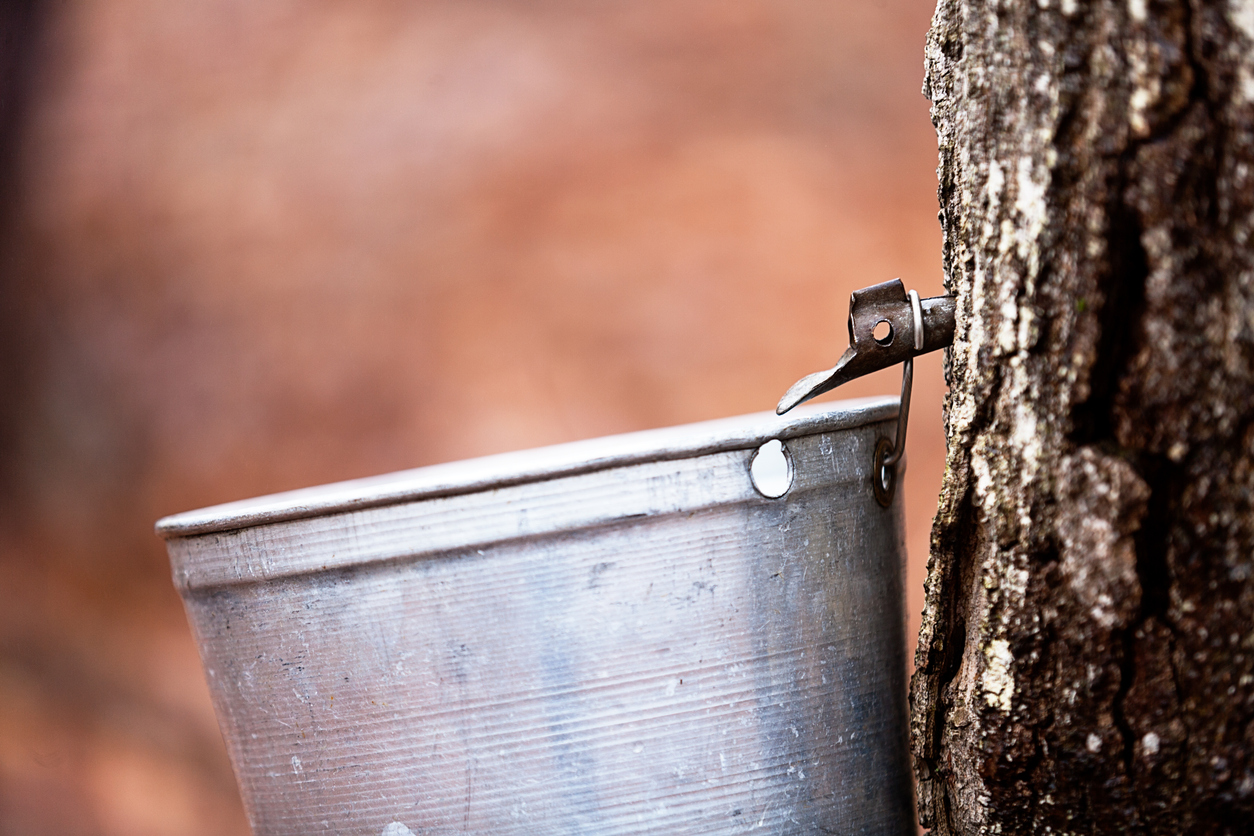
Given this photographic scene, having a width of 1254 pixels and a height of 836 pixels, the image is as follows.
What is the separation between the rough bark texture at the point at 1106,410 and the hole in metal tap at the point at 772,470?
103 millimetres

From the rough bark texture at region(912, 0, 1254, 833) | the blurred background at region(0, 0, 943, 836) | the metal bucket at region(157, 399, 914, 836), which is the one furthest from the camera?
the blurred background at region(0, 0, 943, 836)

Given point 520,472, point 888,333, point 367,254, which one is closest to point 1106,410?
point 888,333

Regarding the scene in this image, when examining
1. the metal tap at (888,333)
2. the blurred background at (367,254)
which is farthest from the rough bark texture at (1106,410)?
the blurred background at (367,254)

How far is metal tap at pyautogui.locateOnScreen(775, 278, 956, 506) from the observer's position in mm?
639

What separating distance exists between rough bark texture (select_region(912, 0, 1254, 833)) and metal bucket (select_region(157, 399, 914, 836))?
0.11 metres

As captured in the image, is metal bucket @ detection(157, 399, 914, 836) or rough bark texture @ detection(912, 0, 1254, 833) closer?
rough bark texture @ detection(912, 0, 1254, 833)

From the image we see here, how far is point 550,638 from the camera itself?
24.1 inches

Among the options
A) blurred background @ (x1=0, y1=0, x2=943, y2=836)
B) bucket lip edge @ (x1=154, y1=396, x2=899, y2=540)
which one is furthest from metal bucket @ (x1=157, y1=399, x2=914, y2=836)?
blurred background @ (x1=0, y1=0, x2=943, y2=836)

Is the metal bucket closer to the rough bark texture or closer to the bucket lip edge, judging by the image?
the bucket lip edge

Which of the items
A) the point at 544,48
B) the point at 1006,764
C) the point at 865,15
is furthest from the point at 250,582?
the point at 865,15

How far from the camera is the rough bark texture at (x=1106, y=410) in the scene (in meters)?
0.50

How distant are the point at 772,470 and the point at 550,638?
0.60 ft

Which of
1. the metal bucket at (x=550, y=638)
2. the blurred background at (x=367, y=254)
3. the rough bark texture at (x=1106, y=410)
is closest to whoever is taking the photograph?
the rough bark texture at (x=1106, y=410)

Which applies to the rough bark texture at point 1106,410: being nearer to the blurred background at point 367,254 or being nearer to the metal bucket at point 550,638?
the metal bucket at point 550,638
